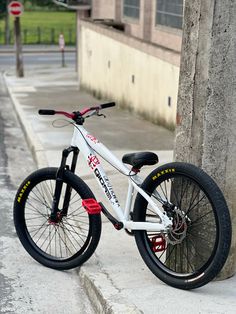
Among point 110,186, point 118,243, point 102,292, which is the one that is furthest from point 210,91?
point 118,243

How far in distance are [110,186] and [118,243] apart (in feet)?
3.13

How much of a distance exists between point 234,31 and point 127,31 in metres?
15.0

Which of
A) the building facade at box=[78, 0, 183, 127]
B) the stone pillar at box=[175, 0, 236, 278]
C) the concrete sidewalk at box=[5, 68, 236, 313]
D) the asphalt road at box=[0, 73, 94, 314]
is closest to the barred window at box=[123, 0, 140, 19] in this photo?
the building facade at box=[78, 0, 183, 127]

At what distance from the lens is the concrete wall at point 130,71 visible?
12.5 m

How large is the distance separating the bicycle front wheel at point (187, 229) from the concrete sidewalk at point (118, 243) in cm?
17

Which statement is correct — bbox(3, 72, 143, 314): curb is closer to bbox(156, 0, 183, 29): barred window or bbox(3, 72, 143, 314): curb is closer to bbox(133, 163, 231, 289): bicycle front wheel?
bbox(133, 163, 231, 289): bicycle front wheel

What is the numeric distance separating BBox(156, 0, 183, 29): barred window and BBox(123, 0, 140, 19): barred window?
8.17ft

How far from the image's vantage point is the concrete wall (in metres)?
12.5

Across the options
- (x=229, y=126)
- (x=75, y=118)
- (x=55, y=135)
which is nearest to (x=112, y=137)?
(x=55, y=135)

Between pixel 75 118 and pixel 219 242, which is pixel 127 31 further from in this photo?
pixel 219 242

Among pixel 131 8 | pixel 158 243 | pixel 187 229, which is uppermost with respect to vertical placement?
pixel 131 8

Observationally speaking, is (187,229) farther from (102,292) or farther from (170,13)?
(170,13)

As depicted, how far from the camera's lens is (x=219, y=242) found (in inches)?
159

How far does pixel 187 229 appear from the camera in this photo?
439 centimetres
